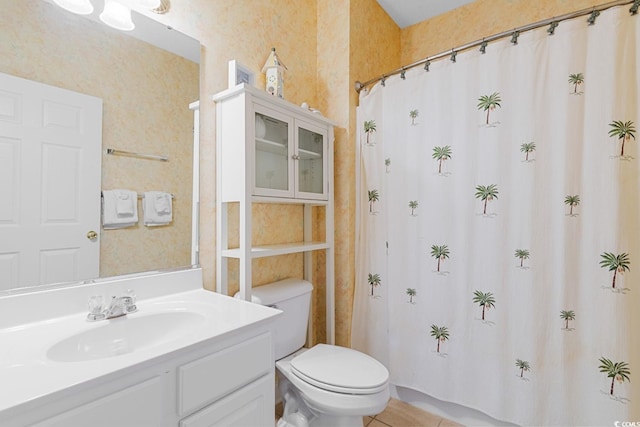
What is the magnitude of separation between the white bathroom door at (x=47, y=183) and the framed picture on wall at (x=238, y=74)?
553mm

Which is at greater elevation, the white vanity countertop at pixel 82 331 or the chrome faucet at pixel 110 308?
the chrome faucet at pixel 110 308

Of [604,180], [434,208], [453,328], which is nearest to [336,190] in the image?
[434,208]

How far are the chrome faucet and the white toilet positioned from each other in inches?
20.1

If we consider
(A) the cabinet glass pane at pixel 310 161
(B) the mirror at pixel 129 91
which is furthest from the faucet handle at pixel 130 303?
(A) the cabinet glass pane at pixel 310 161

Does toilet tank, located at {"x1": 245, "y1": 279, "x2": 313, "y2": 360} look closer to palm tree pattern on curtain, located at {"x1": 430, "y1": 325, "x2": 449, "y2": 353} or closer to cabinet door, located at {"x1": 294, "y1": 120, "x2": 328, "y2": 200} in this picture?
cabinet door, located at {"x1": 294, "y1": 120, "x2": 328, "y2": 200}

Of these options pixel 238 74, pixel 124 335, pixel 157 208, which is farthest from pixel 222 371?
pixel 238 74

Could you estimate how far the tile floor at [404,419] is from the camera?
5.35 ft

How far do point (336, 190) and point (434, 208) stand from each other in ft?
1.96

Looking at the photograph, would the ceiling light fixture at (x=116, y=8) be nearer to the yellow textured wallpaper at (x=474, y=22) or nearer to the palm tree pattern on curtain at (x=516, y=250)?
the palm tree pattern on curtain at (x=516, y=250)

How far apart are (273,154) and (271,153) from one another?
1 cm

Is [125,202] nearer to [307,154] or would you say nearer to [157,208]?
[157,208]

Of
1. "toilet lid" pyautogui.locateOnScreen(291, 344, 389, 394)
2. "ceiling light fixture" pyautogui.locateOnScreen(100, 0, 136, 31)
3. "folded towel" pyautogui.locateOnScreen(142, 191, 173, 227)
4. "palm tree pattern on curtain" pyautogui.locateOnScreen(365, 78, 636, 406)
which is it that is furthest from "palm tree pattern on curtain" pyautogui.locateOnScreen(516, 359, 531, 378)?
"ceiling light fixture" pyautogui.locateOnScreen(100, 0, 136, 31)

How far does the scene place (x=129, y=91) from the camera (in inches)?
46.5

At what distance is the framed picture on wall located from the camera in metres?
1.44
